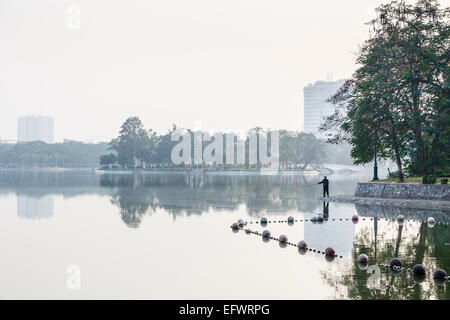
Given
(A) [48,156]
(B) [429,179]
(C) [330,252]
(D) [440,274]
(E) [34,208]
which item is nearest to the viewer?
Answer: (D) [440,274]

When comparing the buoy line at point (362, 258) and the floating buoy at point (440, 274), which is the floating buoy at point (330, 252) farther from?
the floating buoy at point (440, 274)

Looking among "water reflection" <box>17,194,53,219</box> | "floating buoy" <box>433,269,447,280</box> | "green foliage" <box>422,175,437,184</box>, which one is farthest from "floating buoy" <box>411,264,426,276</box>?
"green foliage" <box>422,175,437,184</box>

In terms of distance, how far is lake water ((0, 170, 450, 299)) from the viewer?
38.3ft

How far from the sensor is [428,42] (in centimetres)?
3262

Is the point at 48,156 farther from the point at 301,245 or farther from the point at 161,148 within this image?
the point at 301,245

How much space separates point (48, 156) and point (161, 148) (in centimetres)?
6608

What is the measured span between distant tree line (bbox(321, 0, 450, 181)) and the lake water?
6.07m

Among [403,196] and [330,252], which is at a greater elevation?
[403,196]

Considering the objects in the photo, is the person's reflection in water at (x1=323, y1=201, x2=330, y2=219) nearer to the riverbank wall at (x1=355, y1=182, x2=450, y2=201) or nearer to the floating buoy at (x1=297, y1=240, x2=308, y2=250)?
the riverbank wall at (x1=355, y1=182, x2=450, y2=201)

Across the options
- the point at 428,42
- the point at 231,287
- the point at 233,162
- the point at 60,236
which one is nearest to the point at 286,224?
the point at 60,236

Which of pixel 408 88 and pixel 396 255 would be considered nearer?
pixel 396 255

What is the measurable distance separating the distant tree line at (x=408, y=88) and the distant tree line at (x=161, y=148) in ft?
282

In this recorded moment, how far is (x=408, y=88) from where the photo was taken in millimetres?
33188

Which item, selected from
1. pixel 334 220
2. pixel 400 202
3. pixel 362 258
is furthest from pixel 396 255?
pixel 400 202
